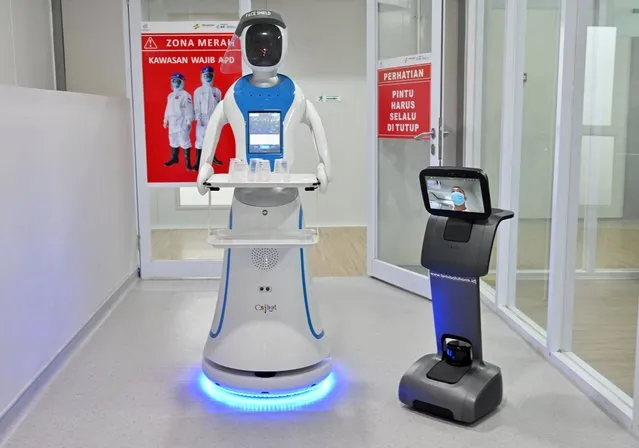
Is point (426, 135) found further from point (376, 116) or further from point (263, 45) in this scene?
point (263, 45)

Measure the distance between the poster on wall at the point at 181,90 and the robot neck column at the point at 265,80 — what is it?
191cm

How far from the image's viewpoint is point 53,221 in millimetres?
3209

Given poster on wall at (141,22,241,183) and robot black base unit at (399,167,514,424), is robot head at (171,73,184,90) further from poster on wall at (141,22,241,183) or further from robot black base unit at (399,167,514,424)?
robot black base unit at (399,167,514,424)

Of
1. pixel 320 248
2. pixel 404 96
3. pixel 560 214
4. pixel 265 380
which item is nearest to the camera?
A: pixel 265 380

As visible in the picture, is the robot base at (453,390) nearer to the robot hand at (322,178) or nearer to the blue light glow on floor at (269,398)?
the blue light glow on floor at (269,398)

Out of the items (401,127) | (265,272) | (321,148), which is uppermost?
(401,127)

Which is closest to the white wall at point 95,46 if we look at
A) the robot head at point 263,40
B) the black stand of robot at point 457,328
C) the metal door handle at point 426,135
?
the metal door handle at point 426,135

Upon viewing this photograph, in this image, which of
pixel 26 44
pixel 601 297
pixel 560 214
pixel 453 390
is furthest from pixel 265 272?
pixel 26 44

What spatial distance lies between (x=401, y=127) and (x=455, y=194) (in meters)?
2.05

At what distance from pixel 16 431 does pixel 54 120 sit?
4.77ft

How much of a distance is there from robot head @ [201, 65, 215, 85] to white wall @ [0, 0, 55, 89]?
1086mm

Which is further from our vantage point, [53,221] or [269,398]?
[53,221]

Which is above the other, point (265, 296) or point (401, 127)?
point (401, 127)

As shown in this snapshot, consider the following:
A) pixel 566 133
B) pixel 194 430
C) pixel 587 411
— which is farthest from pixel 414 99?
pixel 194 430
